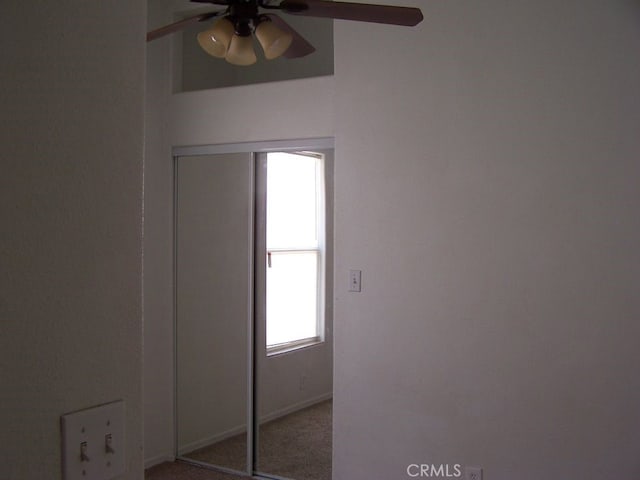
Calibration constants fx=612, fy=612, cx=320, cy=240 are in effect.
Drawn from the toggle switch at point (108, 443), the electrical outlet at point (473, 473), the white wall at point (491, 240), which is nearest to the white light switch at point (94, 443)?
the toggle switch at point (108, 443)

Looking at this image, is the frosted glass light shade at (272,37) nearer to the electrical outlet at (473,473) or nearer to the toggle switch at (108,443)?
the toggle switch at (108,443)

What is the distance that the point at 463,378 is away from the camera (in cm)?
311

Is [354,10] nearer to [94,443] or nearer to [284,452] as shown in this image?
[94,443]

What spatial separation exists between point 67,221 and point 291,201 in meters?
2.84

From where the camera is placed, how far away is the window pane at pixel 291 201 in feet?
12.1

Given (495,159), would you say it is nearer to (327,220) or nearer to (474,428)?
(327,220)

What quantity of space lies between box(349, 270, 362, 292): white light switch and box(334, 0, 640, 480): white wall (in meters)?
0.04

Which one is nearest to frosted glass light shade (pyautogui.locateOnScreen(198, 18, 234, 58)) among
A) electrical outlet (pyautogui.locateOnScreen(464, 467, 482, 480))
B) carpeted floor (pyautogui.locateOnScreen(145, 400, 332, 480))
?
carpeted floor (pyautogui.locateOnScreen(145, 400, 332, 480))

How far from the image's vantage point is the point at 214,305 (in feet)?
13.1

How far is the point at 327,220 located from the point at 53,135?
270 cm

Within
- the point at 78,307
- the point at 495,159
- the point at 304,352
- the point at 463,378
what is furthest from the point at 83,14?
the point at 304,352

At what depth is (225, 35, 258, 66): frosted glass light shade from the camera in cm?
247

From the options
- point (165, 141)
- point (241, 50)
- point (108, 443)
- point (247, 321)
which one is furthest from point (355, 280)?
point (108, 443)

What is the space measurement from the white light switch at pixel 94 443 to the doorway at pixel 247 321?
8.37ft
